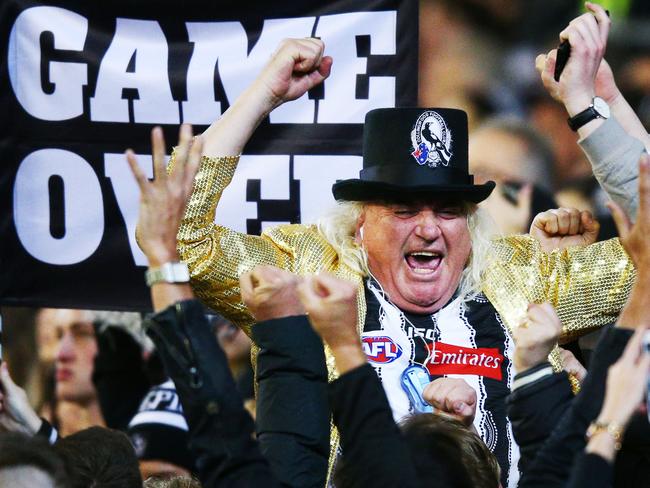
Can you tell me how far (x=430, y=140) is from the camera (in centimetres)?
352

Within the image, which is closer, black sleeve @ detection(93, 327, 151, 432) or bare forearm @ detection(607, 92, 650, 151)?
bare forearm @ detection(607, 92, 650, 151)

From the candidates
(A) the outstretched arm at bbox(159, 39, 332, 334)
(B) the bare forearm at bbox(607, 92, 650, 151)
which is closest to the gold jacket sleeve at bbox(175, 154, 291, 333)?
(A) the outstretched arm at bbox(159, 39, 332, 334)

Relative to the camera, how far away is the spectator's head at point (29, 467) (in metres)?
2.15

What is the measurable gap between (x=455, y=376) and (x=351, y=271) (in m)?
0.43

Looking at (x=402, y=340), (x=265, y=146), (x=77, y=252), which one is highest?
(x=265, y=146)

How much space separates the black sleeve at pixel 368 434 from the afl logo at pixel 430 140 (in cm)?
155

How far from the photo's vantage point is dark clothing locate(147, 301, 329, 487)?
6.70 feet

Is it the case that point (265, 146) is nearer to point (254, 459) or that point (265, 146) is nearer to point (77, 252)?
point (77, 252)

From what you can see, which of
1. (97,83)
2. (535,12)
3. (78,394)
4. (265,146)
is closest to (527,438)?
(265,146)

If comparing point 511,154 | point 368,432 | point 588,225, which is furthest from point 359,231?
point 368,432

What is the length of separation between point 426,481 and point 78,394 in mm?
3689

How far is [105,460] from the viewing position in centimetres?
282

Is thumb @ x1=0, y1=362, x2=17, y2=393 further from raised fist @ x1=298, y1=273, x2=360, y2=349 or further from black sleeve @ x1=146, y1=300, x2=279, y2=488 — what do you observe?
raised fist @ x1=298, y1=273, x2=360, y2=349

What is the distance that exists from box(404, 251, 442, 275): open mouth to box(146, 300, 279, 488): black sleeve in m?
1.43
